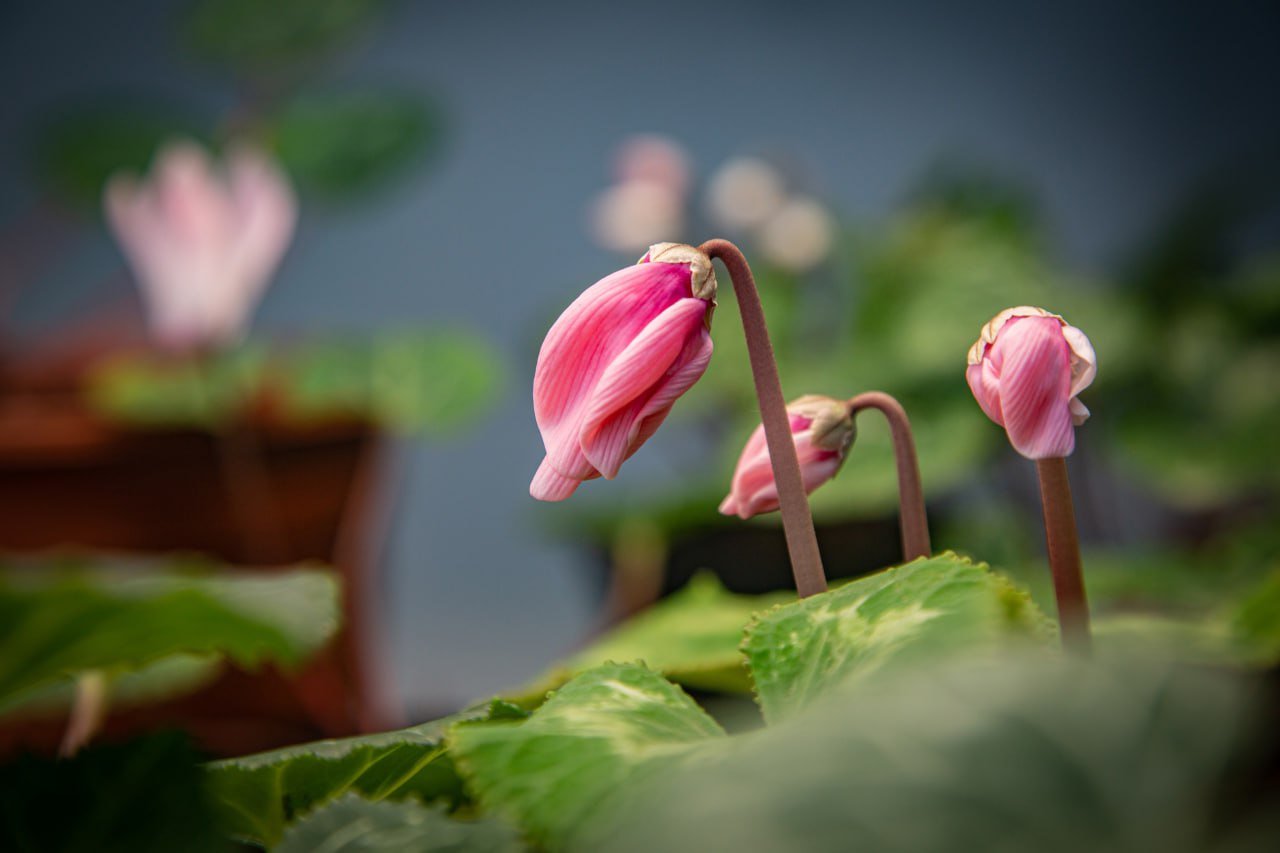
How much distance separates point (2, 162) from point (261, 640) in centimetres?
206

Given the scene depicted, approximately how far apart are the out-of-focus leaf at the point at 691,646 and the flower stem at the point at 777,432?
70 mm

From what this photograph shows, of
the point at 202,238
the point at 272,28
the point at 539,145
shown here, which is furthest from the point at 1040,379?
the point at 539,145

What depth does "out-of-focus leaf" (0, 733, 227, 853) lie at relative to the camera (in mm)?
214

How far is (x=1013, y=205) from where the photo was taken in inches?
60.2

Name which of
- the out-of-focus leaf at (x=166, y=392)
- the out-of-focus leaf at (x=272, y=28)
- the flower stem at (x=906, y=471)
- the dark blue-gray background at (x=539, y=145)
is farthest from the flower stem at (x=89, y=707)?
the out-of-focus leaf at (x=272, y=28)

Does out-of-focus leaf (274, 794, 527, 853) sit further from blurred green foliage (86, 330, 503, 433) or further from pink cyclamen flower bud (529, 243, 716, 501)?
blurred green foliage (86, 330, 503, 433)

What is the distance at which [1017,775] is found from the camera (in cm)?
15

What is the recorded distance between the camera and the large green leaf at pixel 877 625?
0.78 feet

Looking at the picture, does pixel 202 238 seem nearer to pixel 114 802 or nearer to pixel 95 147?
pixel 114 802

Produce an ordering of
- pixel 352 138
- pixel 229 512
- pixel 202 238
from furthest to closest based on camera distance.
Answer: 1. pixel 352 138
2. pixel 229 512
3. pixel 202 238

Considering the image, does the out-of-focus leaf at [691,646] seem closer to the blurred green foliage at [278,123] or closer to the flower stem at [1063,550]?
the flower stem at [1063,550]

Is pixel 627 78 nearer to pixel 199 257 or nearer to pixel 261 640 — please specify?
pixel 199 257

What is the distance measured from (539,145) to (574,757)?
183 cm

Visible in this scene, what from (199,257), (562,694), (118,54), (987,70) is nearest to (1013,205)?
(987,70)
